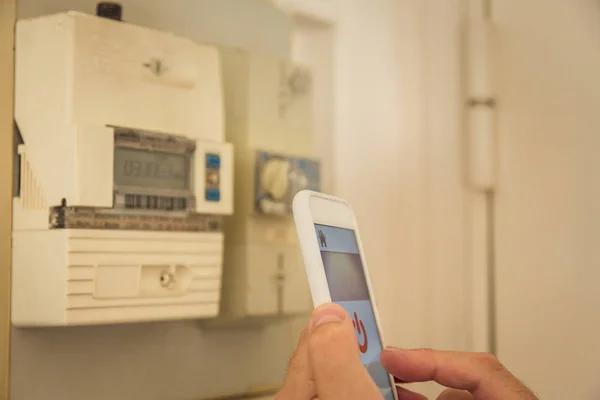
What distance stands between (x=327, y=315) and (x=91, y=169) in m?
0.23

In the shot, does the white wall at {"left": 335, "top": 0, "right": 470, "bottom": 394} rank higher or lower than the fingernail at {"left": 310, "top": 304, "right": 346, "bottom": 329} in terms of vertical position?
higher

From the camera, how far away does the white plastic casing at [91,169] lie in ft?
1.78

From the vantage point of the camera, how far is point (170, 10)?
69 centimetres

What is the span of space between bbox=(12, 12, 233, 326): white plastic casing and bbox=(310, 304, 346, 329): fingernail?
20cm

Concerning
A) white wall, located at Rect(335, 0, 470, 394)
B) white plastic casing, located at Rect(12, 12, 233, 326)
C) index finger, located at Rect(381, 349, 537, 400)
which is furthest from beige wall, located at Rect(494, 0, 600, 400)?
white plastic casing, located at Rect(12, 12, 233, 326)

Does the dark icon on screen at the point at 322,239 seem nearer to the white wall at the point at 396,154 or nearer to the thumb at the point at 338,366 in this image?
the thumb at the point at 338,366

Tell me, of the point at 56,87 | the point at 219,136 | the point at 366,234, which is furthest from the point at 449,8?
the point at 56,87

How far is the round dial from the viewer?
27.6 inches

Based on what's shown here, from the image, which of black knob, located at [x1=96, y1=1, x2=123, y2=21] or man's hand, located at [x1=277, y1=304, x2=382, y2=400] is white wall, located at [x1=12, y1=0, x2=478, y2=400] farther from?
man's hand, located at [x1=277, y1=304, x2=382, y2=400]

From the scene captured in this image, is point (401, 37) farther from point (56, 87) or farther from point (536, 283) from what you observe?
point (56, 87)

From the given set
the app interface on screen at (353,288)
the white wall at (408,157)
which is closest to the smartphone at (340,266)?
the app interface on screen at (353,288)

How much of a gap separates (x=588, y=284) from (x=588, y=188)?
0.10 metres

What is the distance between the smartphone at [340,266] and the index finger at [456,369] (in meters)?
0.02

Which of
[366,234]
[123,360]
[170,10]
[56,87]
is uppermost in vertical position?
[170,10]
